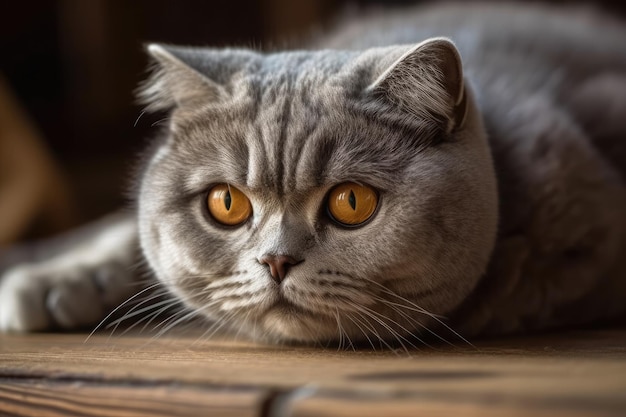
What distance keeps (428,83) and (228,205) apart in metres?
0.36

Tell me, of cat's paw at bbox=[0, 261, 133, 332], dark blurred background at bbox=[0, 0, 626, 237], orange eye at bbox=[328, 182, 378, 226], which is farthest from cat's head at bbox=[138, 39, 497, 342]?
dark blurred background at bbox=[0, 0, 626, 237]

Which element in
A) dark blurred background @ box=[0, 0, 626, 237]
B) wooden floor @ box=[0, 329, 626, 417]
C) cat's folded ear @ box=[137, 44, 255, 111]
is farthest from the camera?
Answer: dark blurred background @ box=[0, 0, 626, 237]

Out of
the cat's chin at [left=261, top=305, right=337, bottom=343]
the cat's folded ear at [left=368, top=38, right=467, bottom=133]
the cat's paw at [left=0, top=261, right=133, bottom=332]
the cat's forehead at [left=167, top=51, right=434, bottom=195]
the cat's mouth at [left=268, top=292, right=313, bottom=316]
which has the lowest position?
the cat's paw at [left=0, top=261, right=133, bottom=332]

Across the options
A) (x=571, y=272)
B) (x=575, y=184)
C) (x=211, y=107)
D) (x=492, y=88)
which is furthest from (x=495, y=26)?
(x=211, y=107)

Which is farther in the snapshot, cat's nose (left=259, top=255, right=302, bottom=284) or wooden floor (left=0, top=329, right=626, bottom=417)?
cat's nose (left=259, top=255, right=302, bottom=284)

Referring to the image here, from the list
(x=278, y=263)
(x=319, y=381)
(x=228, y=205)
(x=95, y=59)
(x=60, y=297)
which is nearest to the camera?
(x=319, y=381)

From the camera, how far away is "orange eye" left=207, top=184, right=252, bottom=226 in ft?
4.04

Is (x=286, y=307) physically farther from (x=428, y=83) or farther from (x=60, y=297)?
(x=60, y=297)

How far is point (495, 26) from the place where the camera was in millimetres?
1944

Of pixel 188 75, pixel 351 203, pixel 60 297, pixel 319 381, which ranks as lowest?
pixel 60 297

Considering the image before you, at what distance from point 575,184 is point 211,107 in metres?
0.67

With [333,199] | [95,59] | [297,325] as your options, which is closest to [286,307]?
[297,325]

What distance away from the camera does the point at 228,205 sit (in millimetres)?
1249

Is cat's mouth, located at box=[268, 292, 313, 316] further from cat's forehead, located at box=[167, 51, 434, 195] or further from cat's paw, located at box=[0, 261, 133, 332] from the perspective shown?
cat's paw, located at box=[0, 261, 133, 332]
